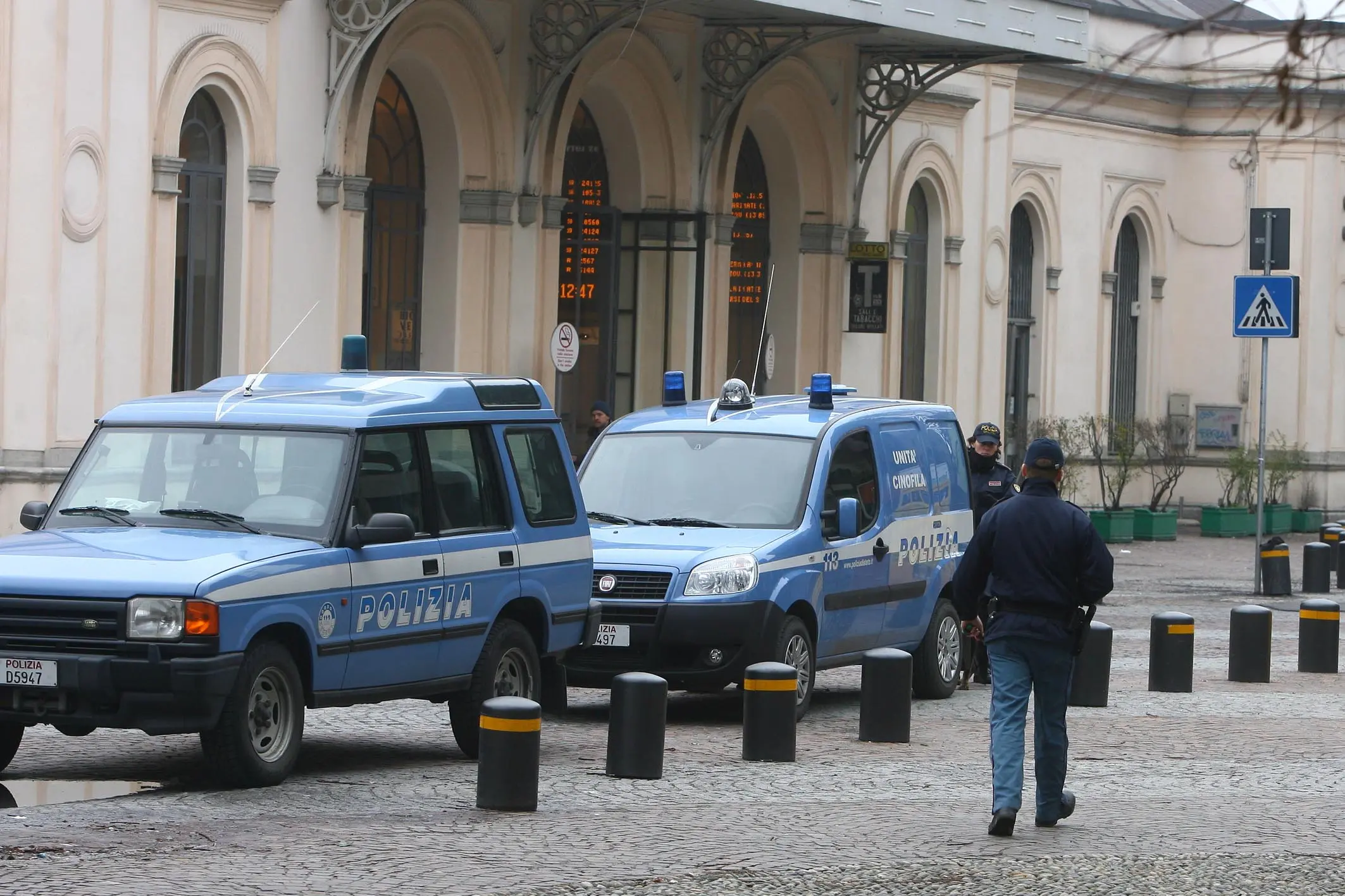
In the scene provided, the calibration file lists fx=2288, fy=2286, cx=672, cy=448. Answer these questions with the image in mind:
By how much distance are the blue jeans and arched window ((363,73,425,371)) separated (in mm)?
16064

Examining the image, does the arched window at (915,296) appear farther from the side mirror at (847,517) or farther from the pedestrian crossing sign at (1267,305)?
the side mirror at (847,517)

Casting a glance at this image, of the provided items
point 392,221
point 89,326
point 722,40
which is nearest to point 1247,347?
point 722,40

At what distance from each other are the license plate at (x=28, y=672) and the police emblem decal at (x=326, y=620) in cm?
124

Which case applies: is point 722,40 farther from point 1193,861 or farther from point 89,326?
point 1193,861

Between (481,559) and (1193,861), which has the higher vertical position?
(481,559)

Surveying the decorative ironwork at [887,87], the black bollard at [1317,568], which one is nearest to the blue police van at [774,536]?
the black bollard at [1317,568]

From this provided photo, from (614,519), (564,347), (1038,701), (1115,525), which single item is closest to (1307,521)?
(1115,525)

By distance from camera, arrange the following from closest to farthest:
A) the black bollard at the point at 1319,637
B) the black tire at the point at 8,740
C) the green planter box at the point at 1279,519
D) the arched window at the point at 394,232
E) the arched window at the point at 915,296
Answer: the black tire at the point at 8,740, the black bollard at the point at 1319,637, the arched window at the point at 394,232, the arched window at the point at 915,296, the green planter box at the point at 1279,519

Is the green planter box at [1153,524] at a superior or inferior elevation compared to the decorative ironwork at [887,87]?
inferior

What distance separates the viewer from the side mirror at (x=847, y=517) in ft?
45.7

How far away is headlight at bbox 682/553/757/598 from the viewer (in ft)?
43.1

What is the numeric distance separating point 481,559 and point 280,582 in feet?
5.26

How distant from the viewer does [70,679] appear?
959cm

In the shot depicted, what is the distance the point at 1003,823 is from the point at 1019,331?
30.1m
